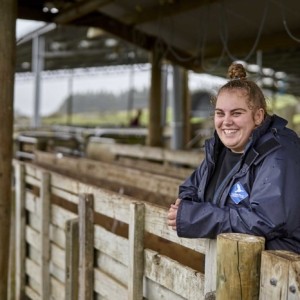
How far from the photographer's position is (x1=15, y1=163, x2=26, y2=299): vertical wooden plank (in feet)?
16.1

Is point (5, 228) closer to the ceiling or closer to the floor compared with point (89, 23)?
closer to the floor

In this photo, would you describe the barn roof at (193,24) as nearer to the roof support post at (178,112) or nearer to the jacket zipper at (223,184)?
the roof support post at (178,112)

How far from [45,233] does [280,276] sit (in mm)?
3016

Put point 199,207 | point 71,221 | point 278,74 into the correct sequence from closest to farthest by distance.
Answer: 1. point 199,207
2. point 71,221
3. point 278,74

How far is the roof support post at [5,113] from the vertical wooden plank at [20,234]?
114 cm

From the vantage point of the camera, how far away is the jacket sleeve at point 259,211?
5.76 ft

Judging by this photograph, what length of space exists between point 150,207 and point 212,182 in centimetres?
53

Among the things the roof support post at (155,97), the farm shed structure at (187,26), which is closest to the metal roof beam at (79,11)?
the farm shed structure at (187,26)

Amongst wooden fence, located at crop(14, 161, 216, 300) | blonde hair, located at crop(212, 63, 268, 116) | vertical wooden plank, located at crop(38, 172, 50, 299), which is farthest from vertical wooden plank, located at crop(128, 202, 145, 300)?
vertical wooden plank, located at crop(38, 172, 50, 299)

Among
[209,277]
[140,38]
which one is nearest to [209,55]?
[140,38]

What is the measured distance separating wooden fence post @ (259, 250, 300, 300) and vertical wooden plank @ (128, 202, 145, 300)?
3.41 feet

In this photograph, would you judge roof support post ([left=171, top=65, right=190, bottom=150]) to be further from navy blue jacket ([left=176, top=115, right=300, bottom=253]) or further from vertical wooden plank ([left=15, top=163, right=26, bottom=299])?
navy blue jacket ([left=176, top=115, right=300, bottom=253])

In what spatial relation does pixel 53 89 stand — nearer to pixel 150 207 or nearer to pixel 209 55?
pixel 209 55

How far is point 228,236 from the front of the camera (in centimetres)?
181
